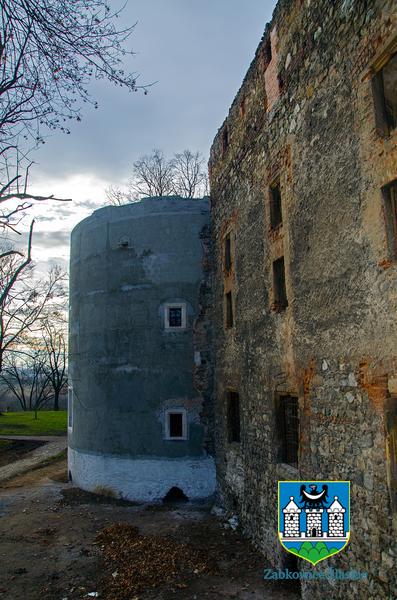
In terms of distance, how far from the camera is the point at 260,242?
967cm

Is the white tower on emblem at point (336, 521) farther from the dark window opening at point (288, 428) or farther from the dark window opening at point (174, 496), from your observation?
the dark window opening at point (174, 496)

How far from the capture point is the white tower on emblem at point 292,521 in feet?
21.1

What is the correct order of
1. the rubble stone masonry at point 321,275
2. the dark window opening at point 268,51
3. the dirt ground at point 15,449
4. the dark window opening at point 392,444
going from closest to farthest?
the dark window opening at point 392,444 → the rubble stone masonry at point 321,275 → the dark window opening at point 268,51 → the dirt ground at point 15,449

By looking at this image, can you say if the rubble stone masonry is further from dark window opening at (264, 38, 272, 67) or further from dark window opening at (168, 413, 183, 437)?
dark window opening at (168, 413, 183, 437)

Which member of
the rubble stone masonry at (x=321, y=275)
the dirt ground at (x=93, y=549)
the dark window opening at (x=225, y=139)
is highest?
the dark window opening at (x=225, y=139)

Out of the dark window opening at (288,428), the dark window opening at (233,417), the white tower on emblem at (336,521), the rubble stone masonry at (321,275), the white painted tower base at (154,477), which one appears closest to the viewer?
the rubble stone masonry at (321,275)

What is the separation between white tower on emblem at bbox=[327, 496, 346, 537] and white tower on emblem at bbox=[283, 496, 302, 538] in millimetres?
457

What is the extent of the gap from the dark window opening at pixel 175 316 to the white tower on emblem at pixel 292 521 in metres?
7.52

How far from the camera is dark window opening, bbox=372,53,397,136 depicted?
221 inches

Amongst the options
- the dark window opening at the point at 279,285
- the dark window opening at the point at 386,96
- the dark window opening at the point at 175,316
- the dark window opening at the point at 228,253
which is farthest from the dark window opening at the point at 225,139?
the dark window opening at the point at 386,96

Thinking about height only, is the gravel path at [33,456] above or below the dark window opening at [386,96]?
below

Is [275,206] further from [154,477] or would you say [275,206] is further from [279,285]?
[154,477]

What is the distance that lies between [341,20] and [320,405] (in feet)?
18.6

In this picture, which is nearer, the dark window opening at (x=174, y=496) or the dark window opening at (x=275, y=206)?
the dark window opening at (x=275, y=206)
